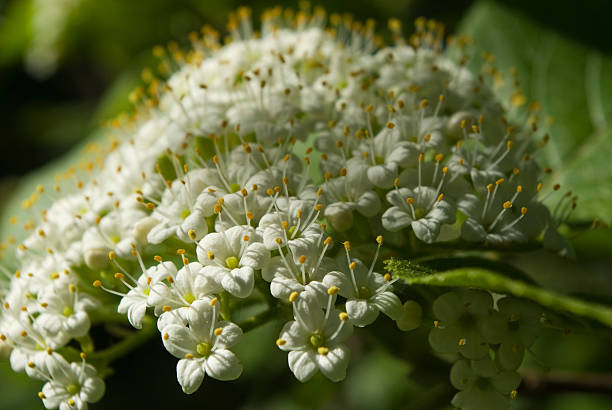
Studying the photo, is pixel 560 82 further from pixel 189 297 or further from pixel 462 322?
pixel 189 297

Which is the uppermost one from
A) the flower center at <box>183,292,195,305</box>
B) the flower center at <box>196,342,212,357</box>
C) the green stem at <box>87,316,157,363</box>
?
the flower center at <box>183,292,195,305</box>

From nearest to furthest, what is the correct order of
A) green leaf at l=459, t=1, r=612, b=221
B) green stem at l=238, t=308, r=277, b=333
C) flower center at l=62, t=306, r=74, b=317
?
green stem at l=238, t=308, r=277, b=333, flower center at l=62, t=306, r=74, b=317, green leaf at l=459, t=1, r=612, b=221

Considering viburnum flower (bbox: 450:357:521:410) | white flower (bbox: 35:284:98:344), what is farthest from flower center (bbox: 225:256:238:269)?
viburnum flower (bbox: 450:357:521:410)

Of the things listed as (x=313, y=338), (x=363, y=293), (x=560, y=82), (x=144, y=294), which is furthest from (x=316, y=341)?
(x=560, y=82)

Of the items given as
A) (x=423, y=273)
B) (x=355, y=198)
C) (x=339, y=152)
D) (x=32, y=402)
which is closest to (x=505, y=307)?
(x=423, y=273)

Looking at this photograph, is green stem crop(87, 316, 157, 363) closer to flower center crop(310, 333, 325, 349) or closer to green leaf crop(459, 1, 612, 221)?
flower center crop(310, 333, 325, 349)

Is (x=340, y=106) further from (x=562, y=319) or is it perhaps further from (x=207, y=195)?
(x=562, y=319)
